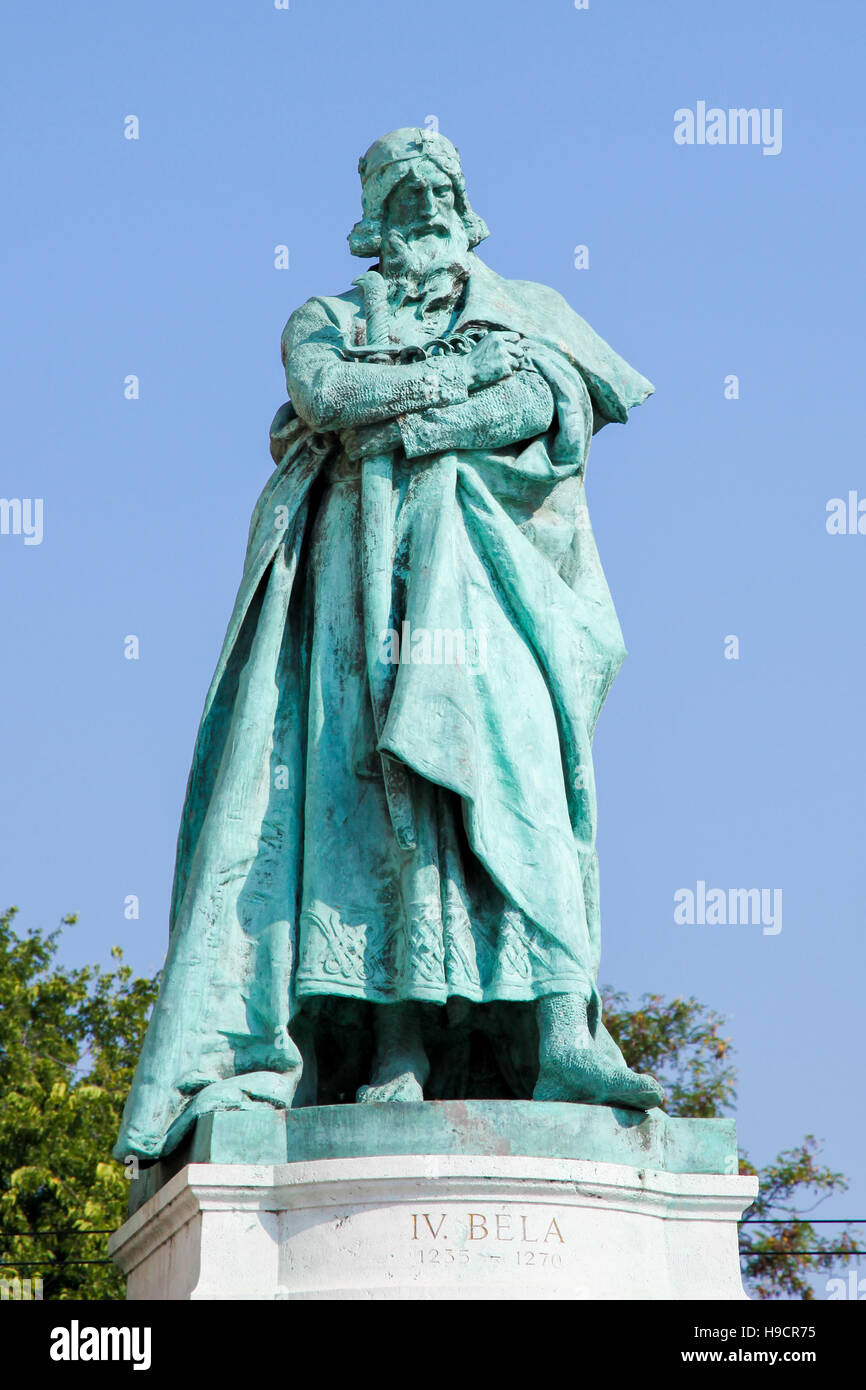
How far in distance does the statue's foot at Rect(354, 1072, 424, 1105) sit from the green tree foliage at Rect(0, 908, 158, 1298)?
31.0 ft

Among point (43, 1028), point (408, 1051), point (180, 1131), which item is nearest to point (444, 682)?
point (408, 1051)

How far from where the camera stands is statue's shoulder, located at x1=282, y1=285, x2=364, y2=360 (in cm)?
990

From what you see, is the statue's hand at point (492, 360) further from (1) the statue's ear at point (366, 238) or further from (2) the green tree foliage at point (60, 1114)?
(2) the green tree foliage at point (60, 1114)

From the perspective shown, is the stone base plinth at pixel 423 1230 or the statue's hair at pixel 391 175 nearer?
the stone base plinth at pixel 423 1230

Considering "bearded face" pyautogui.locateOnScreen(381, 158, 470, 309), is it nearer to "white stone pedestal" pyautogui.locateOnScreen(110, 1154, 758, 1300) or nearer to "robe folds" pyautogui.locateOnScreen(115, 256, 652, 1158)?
"robe folds" pyautogui.locateOnScreen(115, 256, 652, 1158)

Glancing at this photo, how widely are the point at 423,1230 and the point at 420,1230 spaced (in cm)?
1

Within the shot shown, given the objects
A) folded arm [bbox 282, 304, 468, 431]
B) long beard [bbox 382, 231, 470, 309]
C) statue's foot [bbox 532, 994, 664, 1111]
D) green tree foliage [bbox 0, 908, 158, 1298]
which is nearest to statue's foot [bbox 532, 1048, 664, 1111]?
statue's foot [bbox 532, 994, 664, 1111]

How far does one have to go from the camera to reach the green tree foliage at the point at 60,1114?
67.4 feet

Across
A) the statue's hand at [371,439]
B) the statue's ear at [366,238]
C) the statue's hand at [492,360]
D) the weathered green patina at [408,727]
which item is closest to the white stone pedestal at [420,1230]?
the weathered green patina at [408,727]

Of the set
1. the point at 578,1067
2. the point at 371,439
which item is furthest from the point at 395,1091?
the point at 371,439

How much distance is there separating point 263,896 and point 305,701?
0.88 metres

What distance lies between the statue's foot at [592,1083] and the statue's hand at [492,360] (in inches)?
112

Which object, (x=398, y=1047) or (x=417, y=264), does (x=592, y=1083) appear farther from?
(x=417, y=264)

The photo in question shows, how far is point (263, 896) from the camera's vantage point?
361 inches
